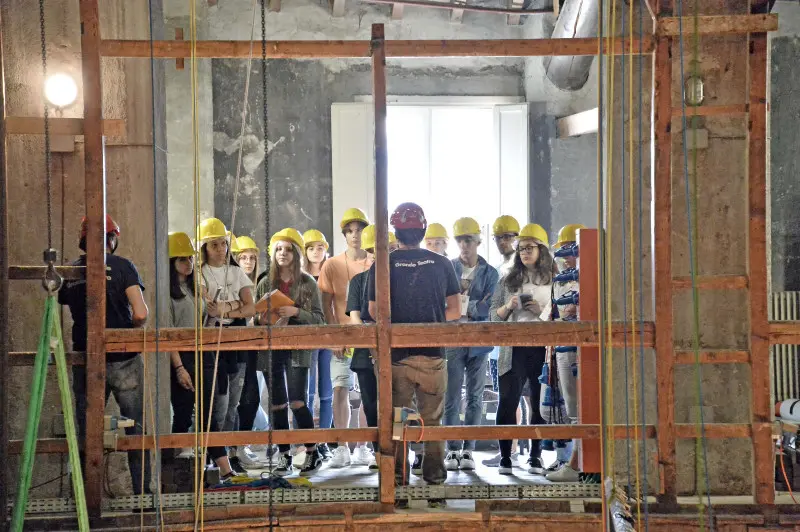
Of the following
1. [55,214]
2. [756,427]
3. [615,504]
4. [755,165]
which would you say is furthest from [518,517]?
[55,214]

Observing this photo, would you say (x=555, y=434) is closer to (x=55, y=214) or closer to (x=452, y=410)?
(x=452, y=410)

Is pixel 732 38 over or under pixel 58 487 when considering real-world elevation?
over

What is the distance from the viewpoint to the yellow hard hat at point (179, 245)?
7.20m

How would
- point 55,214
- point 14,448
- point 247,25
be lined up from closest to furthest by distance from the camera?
point 14,448 < point 55,214 < point 247,25

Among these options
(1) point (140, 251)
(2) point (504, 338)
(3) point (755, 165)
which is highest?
(3) point (755, 165)

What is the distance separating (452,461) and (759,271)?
2746mm

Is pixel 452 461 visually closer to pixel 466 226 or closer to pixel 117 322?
pixel 466 226

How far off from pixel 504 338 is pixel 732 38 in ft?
8.80

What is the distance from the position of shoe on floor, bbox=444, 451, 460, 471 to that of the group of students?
0.01 m

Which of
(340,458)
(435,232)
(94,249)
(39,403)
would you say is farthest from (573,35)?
(39,403)

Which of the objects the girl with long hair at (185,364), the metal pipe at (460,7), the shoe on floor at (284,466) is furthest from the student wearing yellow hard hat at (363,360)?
the metal pipe at (460,7)

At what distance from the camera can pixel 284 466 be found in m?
7.30

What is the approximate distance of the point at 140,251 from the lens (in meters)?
6.97

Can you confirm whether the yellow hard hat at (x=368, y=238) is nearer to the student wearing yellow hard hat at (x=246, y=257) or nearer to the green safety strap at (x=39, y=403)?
the student wearing yellow hard hat at (x=246, y=257)
